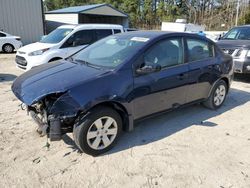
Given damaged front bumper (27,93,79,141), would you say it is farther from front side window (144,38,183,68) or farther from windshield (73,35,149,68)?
front side window (144,38,183,68)

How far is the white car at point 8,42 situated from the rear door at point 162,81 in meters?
12.4

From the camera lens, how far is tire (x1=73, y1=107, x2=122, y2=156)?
323 centimetres

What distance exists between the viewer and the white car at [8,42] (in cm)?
1395

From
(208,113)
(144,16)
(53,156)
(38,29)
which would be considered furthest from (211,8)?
(53,156)

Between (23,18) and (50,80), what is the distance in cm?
1718

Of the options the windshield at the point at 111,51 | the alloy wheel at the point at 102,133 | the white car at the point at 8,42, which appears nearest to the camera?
the alloy wheel at the point at 102,133

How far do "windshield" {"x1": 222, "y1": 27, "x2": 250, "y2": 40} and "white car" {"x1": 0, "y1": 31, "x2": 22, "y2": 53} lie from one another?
11278mm

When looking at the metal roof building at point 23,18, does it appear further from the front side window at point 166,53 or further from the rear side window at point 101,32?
the front side window at point 166,53

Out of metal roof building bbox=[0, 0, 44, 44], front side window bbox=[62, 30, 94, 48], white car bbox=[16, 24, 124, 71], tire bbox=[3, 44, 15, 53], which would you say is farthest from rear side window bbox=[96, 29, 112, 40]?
metal roof building bbox=[0, 0, 44, 44]

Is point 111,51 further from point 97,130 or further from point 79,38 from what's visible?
point 79,38

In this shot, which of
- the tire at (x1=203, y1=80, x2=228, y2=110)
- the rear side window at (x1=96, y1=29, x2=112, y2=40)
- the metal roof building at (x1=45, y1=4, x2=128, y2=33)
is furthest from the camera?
the metal roof building at (x1=45, y1=4, x2=128, y2=33)

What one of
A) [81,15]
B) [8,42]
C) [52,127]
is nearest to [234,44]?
[52,127]

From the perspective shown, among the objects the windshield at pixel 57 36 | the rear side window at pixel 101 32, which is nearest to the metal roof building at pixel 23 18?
the windshield at pixel 57 36

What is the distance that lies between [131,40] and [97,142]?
1.76 metres
